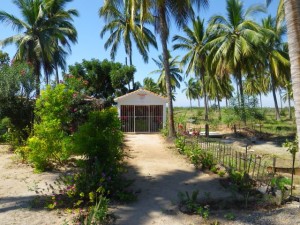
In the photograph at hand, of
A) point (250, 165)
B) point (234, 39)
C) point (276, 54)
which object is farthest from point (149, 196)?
point (276, 54)

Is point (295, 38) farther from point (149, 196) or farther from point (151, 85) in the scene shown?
point (151, 85)

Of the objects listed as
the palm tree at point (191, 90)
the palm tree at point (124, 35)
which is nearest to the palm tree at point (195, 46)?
the palm tree at point (124, 35)

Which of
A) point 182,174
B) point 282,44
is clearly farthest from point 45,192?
point 282,44

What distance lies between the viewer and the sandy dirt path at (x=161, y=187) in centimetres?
568

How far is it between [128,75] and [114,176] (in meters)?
21.3

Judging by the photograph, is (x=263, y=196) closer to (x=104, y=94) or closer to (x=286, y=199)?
(x=286, y=199)

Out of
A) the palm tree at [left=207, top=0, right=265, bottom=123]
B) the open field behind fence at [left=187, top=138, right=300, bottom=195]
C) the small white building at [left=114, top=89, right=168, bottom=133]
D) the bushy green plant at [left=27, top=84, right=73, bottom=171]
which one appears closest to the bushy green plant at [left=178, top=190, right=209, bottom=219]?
the open field behind fence at [left=187, top=138, right=300, bottom=195]

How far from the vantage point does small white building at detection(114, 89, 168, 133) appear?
21375 millimetres

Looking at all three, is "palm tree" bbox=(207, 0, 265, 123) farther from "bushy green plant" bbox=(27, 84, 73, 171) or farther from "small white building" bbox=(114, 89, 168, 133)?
"bushy green plant" bbox=(27, 84, 73, 171)

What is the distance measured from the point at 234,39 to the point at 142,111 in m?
8.83

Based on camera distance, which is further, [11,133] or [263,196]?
[11,133]

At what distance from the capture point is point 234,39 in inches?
910

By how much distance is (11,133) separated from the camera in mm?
13016

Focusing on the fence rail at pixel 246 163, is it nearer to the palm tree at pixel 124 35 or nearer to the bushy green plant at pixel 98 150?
the bushy green plant at pixel 98 150
